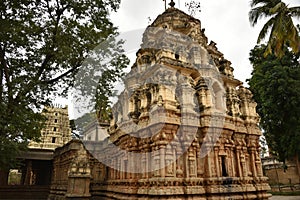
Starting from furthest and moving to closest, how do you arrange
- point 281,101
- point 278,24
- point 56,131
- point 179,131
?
point 56,131, point 281,101, point 278,24, point 179,131

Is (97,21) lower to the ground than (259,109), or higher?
higher

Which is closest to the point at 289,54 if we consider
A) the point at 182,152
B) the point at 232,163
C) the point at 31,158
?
the point at 232,163

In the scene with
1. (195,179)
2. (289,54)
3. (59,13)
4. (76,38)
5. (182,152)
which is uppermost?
(289,54)

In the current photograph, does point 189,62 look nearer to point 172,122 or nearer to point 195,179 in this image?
point 172,122

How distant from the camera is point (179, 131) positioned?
8.80 m

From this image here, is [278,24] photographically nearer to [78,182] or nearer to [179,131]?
[179,131]

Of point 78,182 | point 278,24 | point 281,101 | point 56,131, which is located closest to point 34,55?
point 78,182

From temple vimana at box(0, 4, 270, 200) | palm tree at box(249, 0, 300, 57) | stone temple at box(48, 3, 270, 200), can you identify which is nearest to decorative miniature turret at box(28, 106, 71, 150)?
temple vimana at box(0, 4, 270, 200)

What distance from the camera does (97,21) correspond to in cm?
1209

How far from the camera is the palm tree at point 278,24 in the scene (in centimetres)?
1158

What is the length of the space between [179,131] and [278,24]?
7.35 meters

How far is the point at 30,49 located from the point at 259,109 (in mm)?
19821

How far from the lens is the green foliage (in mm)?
19766

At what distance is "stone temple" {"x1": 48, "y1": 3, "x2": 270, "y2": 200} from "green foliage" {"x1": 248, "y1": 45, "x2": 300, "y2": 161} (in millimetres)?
9797
